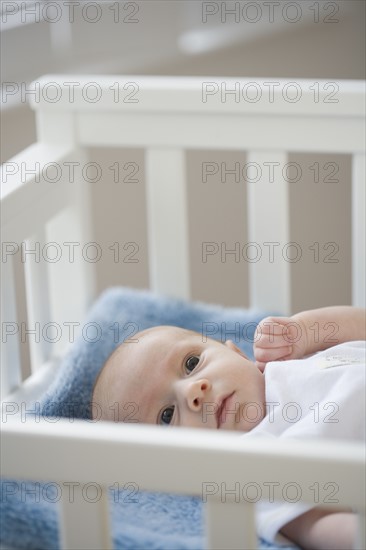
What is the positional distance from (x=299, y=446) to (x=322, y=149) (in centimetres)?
70

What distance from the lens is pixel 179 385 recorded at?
3.49 feet

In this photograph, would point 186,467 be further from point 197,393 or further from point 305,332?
point 305,332

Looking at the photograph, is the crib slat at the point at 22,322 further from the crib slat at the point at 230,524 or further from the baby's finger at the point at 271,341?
the crib slat at the point at 230,524

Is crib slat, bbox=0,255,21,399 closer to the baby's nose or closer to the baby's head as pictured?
the baby's head

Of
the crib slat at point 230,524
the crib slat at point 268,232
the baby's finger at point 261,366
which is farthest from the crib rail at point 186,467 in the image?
the crib slat at point 268,232

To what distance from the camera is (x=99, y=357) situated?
1267 mm

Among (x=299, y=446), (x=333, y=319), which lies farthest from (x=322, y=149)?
(x=299, y=446)

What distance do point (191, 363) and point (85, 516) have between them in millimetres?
383

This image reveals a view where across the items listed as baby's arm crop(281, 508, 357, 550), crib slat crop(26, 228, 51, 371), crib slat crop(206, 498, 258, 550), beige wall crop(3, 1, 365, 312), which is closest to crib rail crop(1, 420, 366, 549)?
crib slat crop(206, 498, 258, 550)

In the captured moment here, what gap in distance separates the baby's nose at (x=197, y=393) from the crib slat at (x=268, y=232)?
394 mm

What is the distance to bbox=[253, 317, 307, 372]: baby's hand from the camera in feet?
3.79

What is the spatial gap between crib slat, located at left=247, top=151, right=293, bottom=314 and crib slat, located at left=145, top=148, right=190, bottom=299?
0.10 m

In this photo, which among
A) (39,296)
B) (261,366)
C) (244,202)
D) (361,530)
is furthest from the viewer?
(244,202)

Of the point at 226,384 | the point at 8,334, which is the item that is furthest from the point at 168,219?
the point at 226,384
